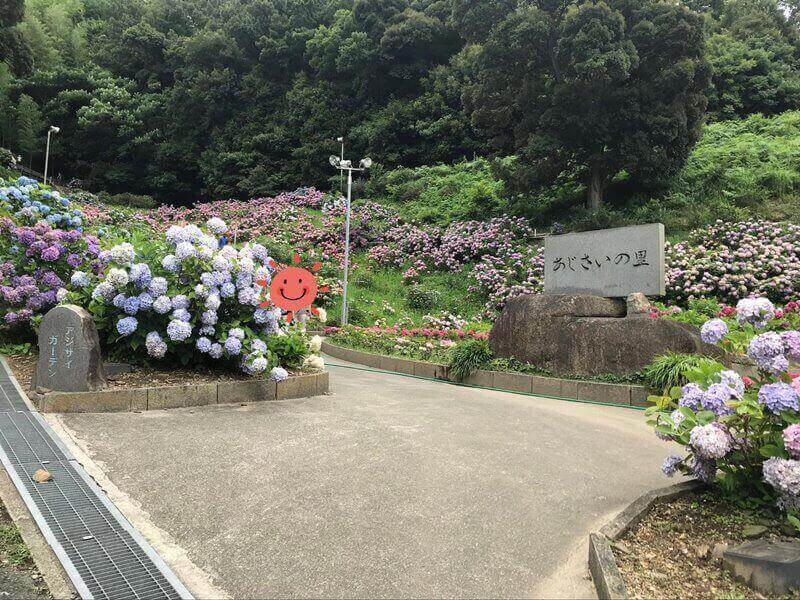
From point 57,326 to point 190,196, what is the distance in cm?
3558

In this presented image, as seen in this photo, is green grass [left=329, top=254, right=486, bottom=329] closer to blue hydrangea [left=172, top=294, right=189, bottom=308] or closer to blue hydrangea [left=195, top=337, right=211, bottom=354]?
blue hydrangea [left=195, top=337, right=211, bottom=354]

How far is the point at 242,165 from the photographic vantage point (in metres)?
33.7

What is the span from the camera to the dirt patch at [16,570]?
6.49 feet

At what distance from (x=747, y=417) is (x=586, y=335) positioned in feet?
15.1

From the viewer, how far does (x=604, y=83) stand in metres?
15.8

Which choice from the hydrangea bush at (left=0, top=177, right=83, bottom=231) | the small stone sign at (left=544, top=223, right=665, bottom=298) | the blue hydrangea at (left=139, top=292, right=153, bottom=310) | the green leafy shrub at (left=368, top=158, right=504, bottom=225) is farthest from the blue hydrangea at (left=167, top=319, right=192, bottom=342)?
the green leafy shrub at (left=368, top=158, right=504, bottom=225)

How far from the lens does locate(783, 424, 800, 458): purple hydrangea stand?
223 centimetres

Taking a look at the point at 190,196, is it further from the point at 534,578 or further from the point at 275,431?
the point at 534,578

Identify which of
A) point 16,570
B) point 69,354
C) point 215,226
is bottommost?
point 16,570

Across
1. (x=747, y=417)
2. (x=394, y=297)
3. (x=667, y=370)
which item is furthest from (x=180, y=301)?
(x=394, y=297)

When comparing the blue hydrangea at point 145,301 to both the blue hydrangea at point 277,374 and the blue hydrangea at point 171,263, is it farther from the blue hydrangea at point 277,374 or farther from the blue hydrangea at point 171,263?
the blue hydrangea at point 277,374

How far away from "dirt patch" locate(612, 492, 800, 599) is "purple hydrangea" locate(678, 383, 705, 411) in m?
0.60

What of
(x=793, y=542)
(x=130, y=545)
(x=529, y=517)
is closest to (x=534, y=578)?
(x=529, y=517)

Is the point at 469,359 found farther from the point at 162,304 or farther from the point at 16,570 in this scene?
the point at 16,570
